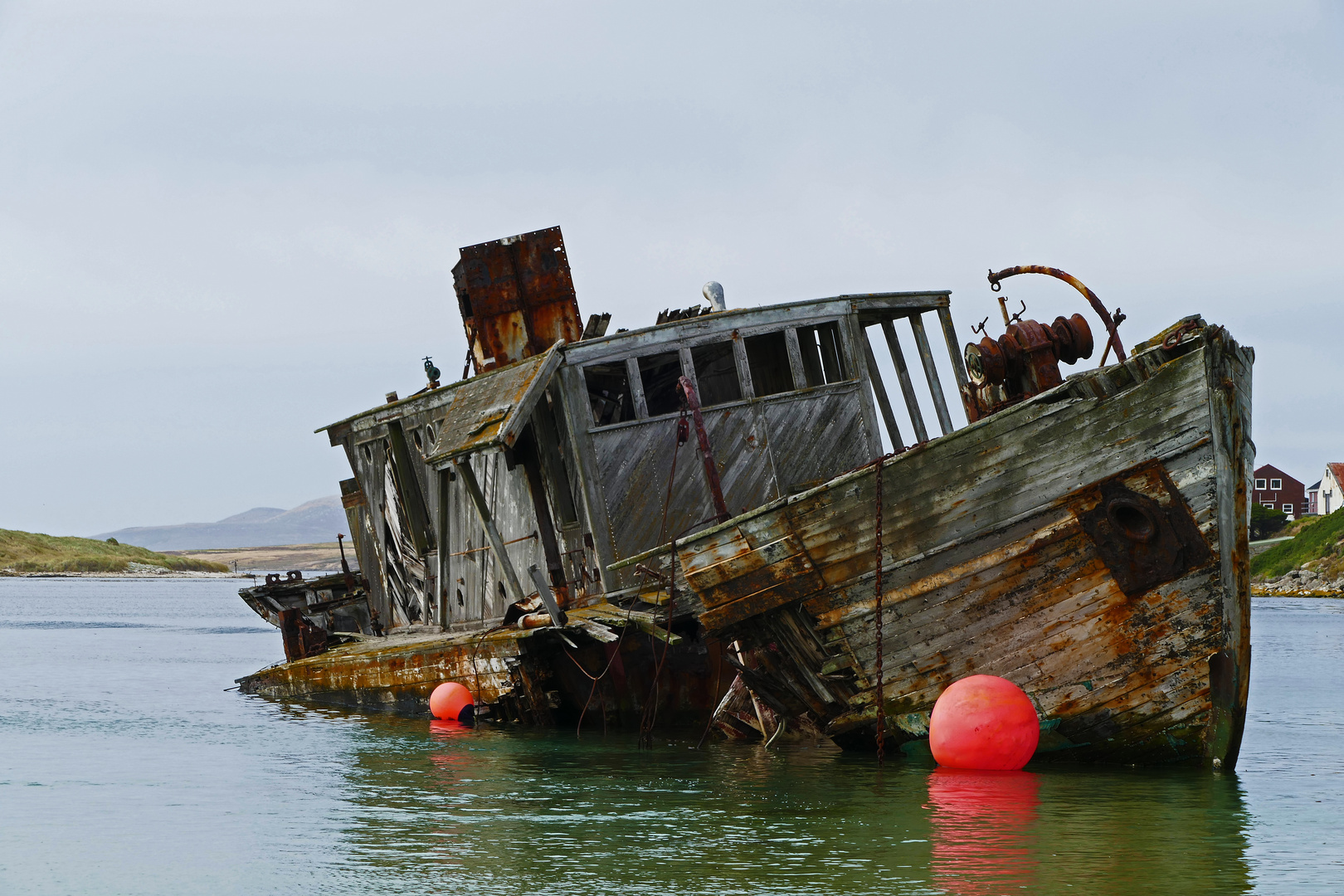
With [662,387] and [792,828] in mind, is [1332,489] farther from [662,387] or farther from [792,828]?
[792,828]

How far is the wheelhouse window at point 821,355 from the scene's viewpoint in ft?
45.9

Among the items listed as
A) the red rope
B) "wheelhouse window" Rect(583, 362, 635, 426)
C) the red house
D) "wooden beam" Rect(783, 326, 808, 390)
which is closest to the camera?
the red rope

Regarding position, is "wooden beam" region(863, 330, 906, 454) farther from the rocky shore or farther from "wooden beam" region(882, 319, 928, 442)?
the rocky shore

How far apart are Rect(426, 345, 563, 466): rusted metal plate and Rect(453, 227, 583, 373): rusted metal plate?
2.43m

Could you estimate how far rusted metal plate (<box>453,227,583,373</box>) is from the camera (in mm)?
17016

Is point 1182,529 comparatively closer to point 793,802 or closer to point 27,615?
point 793,802

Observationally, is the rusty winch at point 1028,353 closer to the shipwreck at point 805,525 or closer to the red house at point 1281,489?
the shipwreck at point 805,525

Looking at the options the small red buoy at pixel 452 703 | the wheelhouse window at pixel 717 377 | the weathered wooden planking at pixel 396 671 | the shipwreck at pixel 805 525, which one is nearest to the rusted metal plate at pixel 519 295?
the shipwreck at pixel 805 525

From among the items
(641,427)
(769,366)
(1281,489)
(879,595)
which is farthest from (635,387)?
(1281,489)

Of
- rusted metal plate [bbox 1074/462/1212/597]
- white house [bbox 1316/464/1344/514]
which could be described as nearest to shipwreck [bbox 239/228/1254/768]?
rusted metal plate [bbox 1074/462/1212/597]

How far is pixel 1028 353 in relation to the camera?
10703mm

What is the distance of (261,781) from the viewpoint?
12312 mm

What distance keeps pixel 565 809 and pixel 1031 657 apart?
12.2 ft

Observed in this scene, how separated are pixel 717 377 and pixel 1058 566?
5225mm
